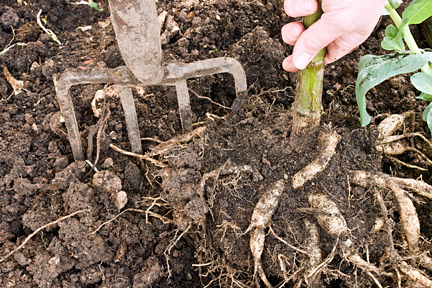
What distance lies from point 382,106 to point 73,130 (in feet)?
4.29

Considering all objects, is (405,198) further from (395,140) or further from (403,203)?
(395,140)

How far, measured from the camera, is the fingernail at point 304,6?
114 centimetres

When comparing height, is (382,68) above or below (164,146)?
above

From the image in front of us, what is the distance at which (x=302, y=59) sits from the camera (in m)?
1.24

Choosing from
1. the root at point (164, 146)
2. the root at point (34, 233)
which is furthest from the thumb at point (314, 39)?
the root at point (34, 233)

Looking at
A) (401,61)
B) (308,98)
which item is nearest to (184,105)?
(308,98)

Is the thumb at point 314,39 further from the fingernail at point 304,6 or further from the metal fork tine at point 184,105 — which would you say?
the metal fork tine at point 184,105

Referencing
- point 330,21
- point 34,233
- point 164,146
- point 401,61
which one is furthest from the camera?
point 164,146

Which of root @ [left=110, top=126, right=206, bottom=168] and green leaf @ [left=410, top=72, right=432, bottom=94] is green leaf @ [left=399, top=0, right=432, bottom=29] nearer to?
green leaf @ [left=410, top=72, right=432, bottom=94]

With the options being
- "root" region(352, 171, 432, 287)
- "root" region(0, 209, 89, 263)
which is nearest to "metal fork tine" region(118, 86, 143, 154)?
"root" region(0, 209, 89, 263)

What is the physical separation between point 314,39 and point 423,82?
525 mm

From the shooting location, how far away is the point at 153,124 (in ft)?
5.76

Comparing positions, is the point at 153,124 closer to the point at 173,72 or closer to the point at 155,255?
the point at 173,72

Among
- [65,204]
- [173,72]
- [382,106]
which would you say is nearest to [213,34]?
[173,72]
